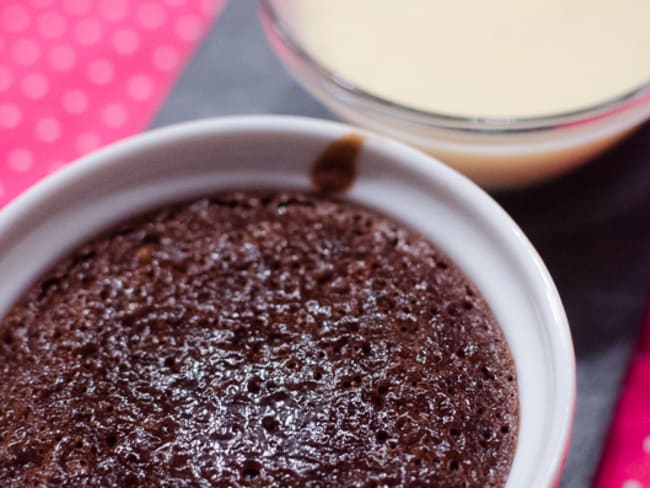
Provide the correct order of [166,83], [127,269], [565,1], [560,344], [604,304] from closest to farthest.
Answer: [560,344], [127,269], [604,304], [565,1], [166,83]

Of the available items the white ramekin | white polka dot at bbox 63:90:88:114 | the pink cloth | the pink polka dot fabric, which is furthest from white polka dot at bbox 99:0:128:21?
the pink cloth

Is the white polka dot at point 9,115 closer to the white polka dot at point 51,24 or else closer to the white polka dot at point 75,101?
the white polka dot at point 75,101

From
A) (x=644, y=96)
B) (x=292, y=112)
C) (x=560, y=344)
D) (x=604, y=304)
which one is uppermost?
(x=644, y=96)

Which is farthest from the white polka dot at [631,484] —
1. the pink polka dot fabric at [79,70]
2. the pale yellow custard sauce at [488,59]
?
the pink polka dot fabric at [79,70]

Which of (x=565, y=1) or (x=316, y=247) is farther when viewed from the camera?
(x=565, y=1)

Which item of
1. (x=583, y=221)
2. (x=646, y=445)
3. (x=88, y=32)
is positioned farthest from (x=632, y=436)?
(x=88, y=32)

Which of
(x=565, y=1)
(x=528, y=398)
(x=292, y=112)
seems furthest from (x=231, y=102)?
(x=528, y=398)

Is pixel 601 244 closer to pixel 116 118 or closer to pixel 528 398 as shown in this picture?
pixel 528 398

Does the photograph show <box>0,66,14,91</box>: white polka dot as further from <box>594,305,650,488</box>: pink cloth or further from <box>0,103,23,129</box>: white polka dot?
A: <box>594,305,650,488</box>: pink cloth
